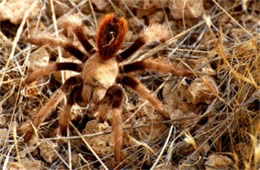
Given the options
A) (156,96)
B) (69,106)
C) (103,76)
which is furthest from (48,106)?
(156,96)

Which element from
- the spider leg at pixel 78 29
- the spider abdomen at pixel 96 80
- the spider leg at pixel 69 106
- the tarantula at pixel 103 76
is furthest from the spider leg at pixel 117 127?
the spider leg at pixel 78 29

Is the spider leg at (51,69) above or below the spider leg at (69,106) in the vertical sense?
above

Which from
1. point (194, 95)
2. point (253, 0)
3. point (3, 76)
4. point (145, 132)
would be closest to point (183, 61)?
point (194, 95)

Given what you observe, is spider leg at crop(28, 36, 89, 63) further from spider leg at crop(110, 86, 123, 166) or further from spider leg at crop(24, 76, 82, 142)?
spider leg at crop(110, 86, 123, 166)

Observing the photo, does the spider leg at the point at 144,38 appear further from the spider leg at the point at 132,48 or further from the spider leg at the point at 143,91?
the spider leg at the point at 143,91

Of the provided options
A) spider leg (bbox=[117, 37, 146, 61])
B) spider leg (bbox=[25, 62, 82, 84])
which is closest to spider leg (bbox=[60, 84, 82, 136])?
spider leg (bbox=[25, 62, 82, 84])

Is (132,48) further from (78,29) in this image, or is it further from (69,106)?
(69,106)
